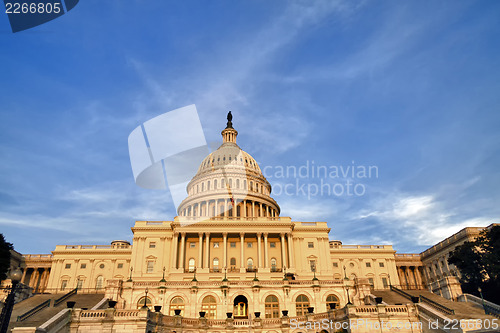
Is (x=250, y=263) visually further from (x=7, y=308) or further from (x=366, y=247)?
(x=7, y=308)

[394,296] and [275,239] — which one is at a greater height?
[275,239]

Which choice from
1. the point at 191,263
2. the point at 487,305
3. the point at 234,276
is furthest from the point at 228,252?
the point at 487,305

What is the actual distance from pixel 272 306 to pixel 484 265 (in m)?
34.7

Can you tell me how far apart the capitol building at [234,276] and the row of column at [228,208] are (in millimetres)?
334

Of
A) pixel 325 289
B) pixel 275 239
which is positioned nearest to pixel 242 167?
pixel 275 239

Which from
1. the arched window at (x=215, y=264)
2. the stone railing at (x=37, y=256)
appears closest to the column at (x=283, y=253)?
the arched window at (x=215, y=264)

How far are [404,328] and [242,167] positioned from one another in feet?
277

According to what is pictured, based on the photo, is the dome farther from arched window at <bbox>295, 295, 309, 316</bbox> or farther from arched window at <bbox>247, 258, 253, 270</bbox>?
arched window at <bbox>295, 295, 309, 316</bbox>

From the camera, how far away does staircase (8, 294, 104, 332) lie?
3481cm

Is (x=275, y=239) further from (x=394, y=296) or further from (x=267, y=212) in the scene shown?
(x=394, y=296)

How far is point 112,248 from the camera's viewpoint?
86438 mm

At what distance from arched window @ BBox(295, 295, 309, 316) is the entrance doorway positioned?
642 centimetres

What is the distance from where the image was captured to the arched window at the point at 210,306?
4466 centimetres

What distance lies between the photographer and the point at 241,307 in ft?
152
